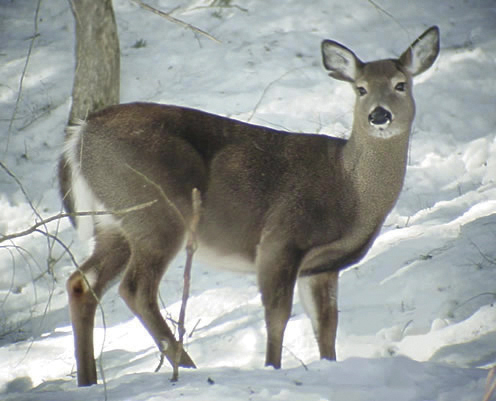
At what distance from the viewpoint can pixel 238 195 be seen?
4.30 metres

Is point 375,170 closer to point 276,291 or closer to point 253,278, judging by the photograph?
point 276,291

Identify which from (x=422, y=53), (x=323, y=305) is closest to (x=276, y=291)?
(x=323, y=305)

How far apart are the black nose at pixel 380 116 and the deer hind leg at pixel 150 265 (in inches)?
50.9

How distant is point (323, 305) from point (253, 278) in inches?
54.9

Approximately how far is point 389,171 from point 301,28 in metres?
4.75

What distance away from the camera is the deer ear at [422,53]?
179 inches

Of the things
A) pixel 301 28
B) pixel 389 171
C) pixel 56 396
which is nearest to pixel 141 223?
pixel 56 396

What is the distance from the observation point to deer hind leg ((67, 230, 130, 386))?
417cm

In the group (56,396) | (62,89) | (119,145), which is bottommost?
(62,89)

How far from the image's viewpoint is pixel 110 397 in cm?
303

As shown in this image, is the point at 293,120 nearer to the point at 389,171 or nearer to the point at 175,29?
the point at 175,29

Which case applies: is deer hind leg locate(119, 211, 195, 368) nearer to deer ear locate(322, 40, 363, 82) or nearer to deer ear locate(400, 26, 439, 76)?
deer ear locate(322, 40, 363, 82)

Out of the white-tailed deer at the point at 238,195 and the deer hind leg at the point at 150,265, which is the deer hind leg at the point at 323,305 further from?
the deer hind leg at the point at 150,265

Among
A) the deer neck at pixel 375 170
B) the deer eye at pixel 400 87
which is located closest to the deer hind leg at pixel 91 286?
the deer neck at pixel 375 170
